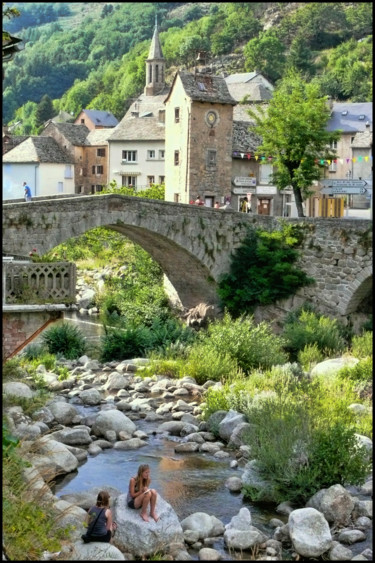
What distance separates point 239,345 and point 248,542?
8.99 meters

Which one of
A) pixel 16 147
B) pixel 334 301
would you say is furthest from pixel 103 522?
pixel 16 147

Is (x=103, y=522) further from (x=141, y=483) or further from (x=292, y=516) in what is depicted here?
(x=292, y=516)

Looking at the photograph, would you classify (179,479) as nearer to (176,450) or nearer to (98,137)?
(176,450)

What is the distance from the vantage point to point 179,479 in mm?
13031

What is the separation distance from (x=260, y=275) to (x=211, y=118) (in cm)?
1156

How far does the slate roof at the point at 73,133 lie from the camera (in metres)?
50.3

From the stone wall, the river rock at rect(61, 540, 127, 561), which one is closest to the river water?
the river rock at rect(61, 540, 127, 561)

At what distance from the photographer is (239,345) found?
19266 millimetres

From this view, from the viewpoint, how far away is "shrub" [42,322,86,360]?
22.2 m

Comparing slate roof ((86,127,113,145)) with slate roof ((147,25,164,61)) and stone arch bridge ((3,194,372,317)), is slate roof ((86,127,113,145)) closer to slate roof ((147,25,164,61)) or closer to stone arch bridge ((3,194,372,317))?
slate roof ((147,25,164,61))

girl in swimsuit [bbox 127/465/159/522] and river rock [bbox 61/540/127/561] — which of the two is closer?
river rock [bbox 61/540/127/561]

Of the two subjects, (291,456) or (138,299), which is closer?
(291,456)

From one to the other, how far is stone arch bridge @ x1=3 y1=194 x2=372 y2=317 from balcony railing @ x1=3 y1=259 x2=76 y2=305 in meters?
8.27

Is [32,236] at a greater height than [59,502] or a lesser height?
greater
